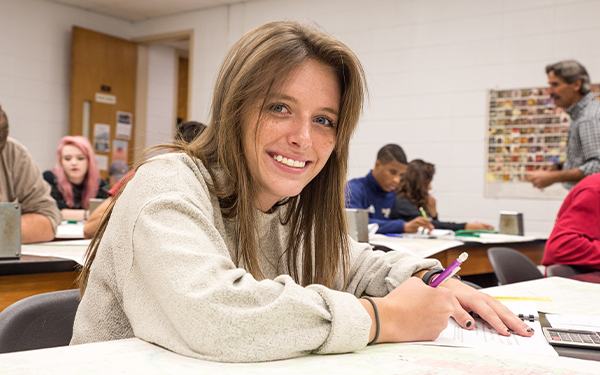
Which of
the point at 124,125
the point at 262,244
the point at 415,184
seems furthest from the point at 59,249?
the point at 124,125

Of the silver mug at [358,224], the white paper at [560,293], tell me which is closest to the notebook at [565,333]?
the white paper at [560,293]

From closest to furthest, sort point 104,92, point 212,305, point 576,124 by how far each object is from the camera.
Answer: point 212,305, point 576,124, point 104,92

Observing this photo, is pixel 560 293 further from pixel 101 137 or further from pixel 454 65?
pixel 101 137

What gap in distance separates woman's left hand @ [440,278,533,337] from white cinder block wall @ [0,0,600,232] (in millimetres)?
3539

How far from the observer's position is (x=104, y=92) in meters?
6.43

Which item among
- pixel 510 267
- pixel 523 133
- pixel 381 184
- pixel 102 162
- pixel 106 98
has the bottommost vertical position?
pixel 510 267

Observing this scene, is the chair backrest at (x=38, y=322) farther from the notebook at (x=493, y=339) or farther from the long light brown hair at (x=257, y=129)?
the notebook at (x=493, y=339)

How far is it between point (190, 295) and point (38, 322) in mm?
469

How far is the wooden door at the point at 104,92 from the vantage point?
6.15 metres

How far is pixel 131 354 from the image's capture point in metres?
0.70

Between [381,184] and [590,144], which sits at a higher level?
[590,144]

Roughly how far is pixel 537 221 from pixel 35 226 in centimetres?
374

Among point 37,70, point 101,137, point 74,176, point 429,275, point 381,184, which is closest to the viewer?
point 429,275

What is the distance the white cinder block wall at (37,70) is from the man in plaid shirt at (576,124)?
4.97 metres
